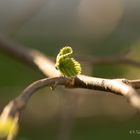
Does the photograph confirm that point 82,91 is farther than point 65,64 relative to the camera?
Yes

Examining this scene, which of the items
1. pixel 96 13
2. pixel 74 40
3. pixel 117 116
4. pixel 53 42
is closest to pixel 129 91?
pixel 117 116

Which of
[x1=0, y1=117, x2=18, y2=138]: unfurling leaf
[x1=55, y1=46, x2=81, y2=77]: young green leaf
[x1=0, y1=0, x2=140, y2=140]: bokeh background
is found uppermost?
[x1=0, y1=0, x2=140, y2=140]: bokeh background

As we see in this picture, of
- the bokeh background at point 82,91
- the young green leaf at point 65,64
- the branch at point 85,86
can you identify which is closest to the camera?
the branch at point 85,86

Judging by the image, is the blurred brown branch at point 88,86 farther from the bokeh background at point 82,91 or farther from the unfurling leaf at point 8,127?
the bokeh background at point 82,91

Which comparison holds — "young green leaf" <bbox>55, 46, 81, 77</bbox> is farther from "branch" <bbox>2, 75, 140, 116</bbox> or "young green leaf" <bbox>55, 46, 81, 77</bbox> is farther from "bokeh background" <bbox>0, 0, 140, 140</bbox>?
"bokeh background" <bbox>0, 0, 140, 140</bbox>

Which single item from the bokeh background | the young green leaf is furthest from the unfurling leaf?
the bokeh background

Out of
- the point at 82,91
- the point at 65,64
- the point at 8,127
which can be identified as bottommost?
the point at 8,127

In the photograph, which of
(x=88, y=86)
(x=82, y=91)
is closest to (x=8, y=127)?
(x=88, y=86)

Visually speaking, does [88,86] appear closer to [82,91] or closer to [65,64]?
[65,64]

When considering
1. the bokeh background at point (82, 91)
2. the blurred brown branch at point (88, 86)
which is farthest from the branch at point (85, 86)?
the bokeh background at point (82, 91)
